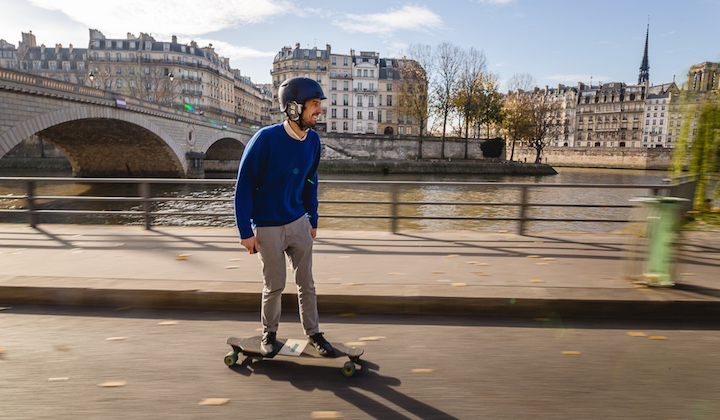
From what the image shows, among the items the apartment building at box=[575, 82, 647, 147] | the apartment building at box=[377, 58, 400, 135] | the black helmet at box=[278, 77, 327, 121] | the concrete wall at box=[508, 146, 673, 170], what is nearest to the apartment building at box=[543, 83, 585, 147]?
the apartment building at box=[575, 82, 647, 147]

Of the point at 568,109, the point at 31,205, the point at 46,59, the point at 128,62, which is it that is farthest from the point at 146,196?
the point at 568,109

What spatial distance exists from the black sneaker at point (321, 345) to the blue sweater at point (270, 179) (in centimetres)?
74

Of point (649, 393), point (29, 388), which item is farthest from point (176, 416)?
point (649, 393)

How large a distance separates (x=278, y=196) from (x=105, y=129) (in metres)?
31.0

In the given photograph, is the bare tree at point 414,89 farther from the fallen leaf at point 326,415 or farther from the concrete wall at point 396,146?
the fallen leaf at point 326,415

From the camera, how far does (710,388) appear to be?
241cm

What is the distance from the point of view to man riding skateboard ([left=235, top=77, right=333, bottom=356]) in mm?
2568

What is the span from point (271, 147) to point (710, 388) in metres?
2.76

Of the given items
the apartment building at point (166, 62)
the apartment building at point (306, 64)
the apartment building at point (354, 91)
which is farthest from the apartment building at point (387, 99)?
the apartment building at point (166, 62)

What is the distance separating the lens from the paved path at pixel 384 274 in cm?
352

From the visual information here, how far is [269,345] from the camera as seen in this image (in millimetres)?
2695

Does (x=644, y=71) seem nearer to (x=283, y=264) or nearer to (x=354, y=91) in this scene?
(x=354, y=91)

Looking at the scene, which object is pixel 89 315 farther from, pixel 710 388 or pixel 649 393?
pixel 710 388

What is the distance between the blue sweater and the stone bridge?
2088 centimetres
